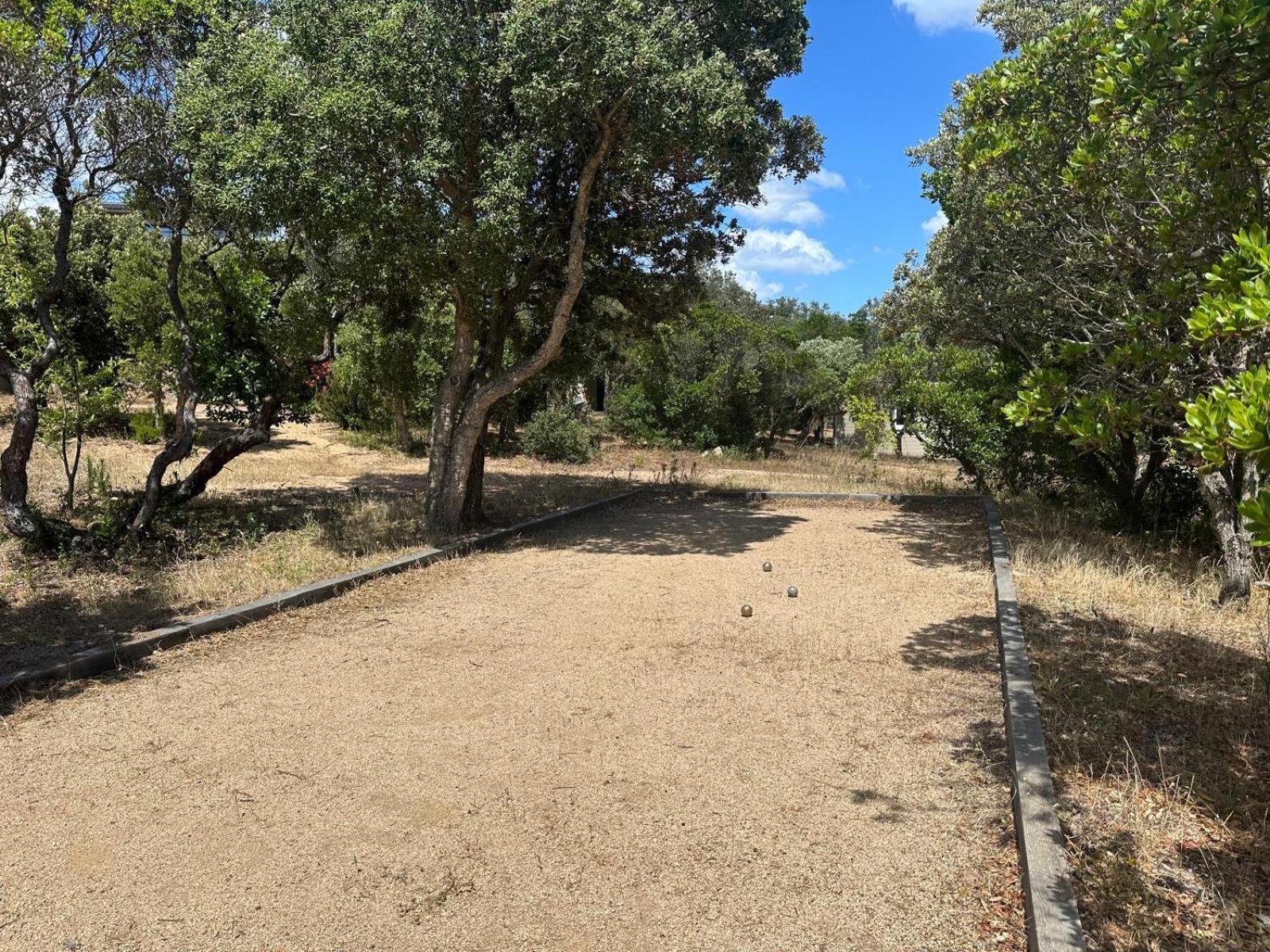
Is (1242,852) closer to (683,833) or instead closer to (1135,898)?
(1135,898)

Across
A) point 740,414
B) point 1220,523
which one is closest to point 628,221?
point 1220,523

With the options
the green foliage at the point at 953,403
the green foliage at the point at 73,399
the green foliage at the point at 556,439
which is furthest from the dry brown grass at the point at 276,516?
the green foliage at the point at 953,403

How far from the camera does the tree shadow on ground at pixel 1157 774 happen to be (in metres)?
2.74

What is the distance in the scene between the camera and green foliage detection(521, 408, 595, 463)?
19.1 m

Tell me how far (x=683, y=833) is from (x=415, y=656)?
278 centimetres

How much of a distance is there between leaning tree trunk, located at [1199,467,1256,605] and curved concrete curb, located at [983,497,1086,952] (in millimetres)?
3090

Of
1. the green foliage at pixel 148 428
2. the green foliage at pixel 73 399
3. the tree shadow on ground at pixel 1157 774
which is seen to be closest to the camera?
the tree shadow on ground at pixel 1157 774

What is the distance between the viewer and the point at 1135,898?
282 cm

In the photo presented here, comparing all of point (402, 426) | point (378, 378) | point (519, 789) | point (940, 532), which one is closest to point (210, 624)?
point (519, 789)

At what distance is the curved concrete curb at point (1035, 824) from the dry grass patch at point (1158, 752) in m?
0.11

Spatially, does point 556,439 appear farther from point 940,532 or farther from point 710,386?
point 940,532

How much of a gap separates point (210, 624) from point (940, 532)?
8.87m

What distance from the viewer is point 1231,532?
727 cm

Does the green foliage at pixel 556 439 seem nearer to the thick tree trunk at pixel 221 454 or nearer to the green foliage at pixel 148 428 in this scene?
the green foliage at pixel 148 428
